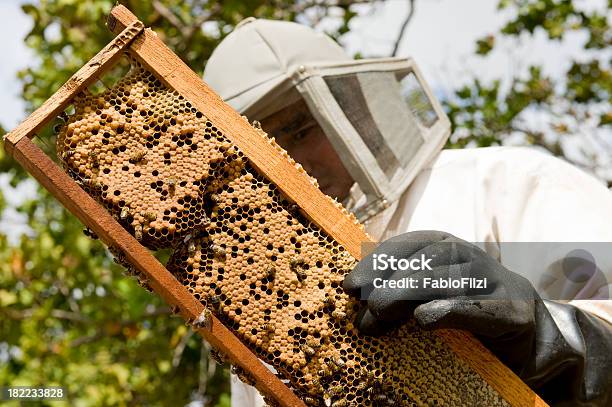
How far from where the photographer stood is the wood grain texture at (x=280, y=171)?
201 centimetres

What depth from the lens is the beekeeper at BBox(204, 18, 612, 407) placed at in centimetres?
196

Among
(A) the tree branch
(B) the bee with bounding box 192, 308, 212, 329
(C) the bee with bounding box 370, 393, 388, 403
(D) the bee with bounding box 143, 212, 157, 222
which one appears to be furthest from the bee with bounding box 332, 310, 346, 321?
(A) the tree branch

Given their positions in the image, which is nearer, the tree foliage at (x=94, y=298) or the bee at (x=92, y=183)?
the bee at (x=92, y=183)

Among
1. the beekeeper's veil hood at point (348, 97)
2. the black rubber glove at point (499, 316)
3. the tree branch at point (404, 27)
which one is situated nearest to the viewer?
the black rubber glove at point (499, 316)

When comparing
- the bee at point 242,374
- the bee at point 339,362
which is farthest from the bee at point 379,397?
the bee at point 242,374

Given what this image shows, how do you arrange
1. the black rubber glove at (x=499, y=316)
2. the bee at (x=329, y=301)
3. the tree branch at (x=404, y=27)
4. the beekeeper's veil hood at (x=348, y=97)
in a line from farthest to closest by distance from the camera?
the tree branch at (x=404, y=27)
the beekeeper's veil hood at (x=348, y=97)
the bee at (x=329, y=301)
the black rubber glove at (x=499, y=316)

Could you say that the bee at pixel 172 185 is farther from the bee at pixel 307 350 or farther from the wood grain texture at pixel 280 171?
the bee at pixel 307 350

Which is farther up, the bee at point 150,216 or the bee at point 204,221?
the bee at point 150,216

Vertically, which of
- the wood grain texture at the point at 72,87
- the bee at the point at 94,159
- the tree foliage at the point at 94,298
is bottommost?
the tree foliage at the point at 94,298

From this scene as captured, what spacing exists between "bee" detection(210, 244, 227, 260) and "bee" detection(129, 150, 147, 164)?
1.02 feet

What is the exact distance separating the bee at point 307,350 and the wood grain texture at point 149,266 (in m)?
0.10

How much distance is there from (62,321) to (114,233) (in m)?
5.57

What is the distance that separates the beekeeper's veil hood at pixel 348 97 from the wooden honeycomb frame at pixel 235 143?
2.37 feet

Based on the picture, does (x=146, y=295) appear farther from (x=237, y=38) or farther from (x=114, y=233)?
(x=114, y=233)
